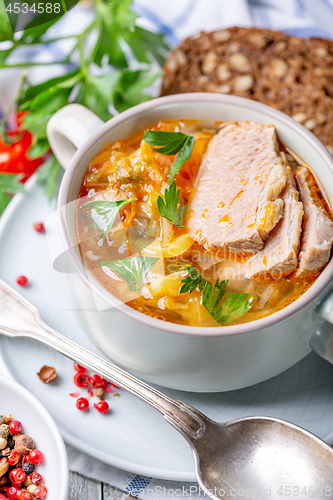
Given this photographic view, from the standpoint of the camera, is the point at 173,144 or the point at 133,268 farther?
the point at 173,144

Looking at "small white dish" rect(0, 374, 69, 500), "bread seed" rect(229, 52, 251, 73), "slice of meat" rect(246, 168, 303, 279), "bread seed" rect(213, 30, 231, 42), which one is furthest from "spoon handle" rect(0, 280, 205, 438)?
"bread seed" rect(213, 30, 231, 42)

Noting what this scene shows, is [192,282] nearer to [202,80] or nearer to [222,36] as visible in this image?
[202,80]

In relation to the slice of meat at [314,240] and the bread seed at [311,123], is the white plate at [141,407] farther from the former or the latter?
the bread seed at [311,123]

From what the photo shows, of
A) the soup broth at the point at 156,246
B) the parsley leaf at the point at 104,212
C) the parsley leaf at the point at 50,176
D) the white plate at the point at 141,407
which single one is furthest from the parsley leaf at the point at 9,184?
the parsley leaf at the point at 104,212

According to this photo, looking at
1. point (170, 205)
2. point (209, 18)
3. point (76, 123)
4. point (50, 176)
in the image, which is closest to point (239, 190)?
point (170, 205)

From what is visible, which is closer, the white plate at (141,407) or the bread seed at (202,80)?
the white plate at (141,407)

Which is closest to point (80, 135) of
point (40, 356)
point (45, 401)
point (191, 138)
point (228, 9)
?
point (191, 138)

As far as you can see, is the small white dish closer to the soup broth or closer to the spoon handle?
the spoon handle
